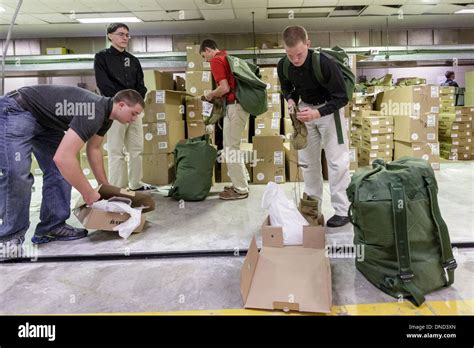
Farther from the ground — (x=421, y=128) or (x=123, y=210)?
(x=421, y=128)

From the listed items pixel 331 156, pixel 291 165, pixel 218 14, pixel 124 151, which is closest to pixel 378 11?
pixel 218 14

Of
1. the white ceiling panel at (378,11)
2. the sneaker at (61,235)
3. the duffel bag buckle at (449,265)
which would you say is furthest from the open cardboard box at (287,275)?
the white ceiling panel at (378,11)

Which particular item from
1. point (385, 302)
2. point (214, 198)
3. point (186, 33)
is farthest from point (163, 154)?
point (186, 33)

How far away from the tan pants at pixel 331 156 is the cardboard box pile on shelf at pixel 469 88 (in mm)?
8051

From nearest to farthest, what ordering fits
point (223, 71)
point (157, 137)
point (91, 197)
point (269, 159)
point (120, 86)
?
point (91, 197) < point (223, 71) < point (120, 86) < point (269, 159) < point (157, 137)

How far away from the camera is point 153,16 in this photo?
765 cm

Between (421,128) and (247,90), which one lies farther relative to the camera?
(421,128)

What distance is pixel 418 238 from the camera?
1.73 meters

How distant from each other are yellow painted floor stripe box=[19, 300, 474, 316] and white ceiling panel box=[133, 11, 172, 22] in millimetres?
6906

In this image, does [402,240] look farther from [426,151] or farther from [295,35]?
[426,151]

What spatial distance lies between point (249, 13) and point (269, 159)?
13.4 ft
